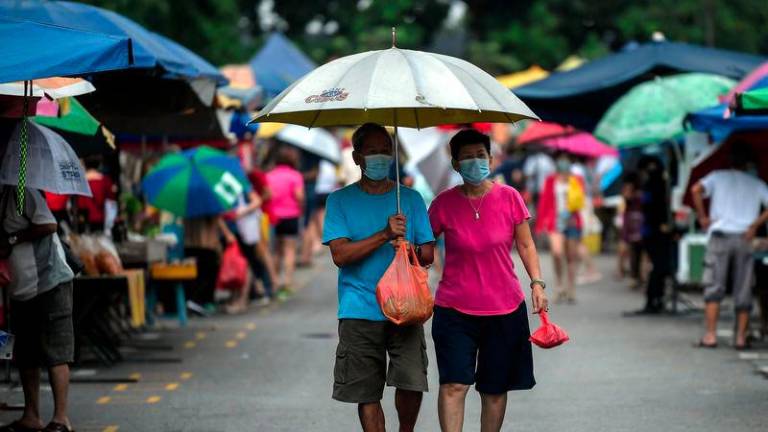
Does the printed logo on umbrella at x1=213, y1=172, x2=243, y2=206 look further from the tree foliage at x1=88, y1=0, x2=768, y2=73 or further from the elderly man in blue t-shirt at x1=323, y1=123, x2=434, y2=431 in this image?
the tree foliage at x1=88, y1=0, x2=768, y2=73

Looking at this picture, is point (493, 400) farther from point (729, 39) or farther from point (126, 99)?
point (729, 39)

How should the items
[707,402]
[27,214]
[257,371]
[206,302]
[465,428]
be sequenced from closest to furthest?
[27,214] < [465,428] < [707,402] < [257,371] < [206,302]

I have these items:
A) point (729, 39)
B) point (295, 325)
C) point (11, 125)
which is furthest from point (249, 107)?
point (729, 39)

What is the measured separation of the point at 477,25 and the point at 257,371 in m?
32.4

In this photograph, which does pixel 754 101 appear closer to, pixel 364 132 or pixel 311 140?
pixel 364 132

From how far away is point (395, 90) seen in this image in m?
7.39

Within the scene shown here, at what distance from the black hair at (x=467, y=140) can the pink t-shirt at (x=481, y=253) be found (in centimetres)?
22

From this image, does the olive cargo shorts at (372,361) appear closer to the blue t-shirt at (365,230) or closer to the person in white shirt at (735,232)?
the blue t-shirt at (365,230)

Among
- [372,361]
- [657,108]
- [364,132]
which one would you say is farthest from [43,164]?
[657,108]

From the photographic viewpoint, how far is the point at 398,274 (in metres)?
7.41

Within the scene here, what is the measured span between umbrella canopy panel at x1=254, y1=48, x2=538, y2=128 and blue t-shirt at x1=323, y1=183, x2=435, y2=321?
45cm

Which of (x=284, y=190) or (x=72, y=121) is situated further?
(x=284, y=190)

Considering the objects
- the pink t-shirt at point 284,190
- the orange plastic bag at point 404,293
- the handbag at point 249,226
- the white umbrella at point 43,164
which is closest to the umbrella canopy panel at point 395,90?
the orange plastic bag at point 404,293

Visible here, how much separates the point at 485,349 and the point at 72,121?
15.2ft
